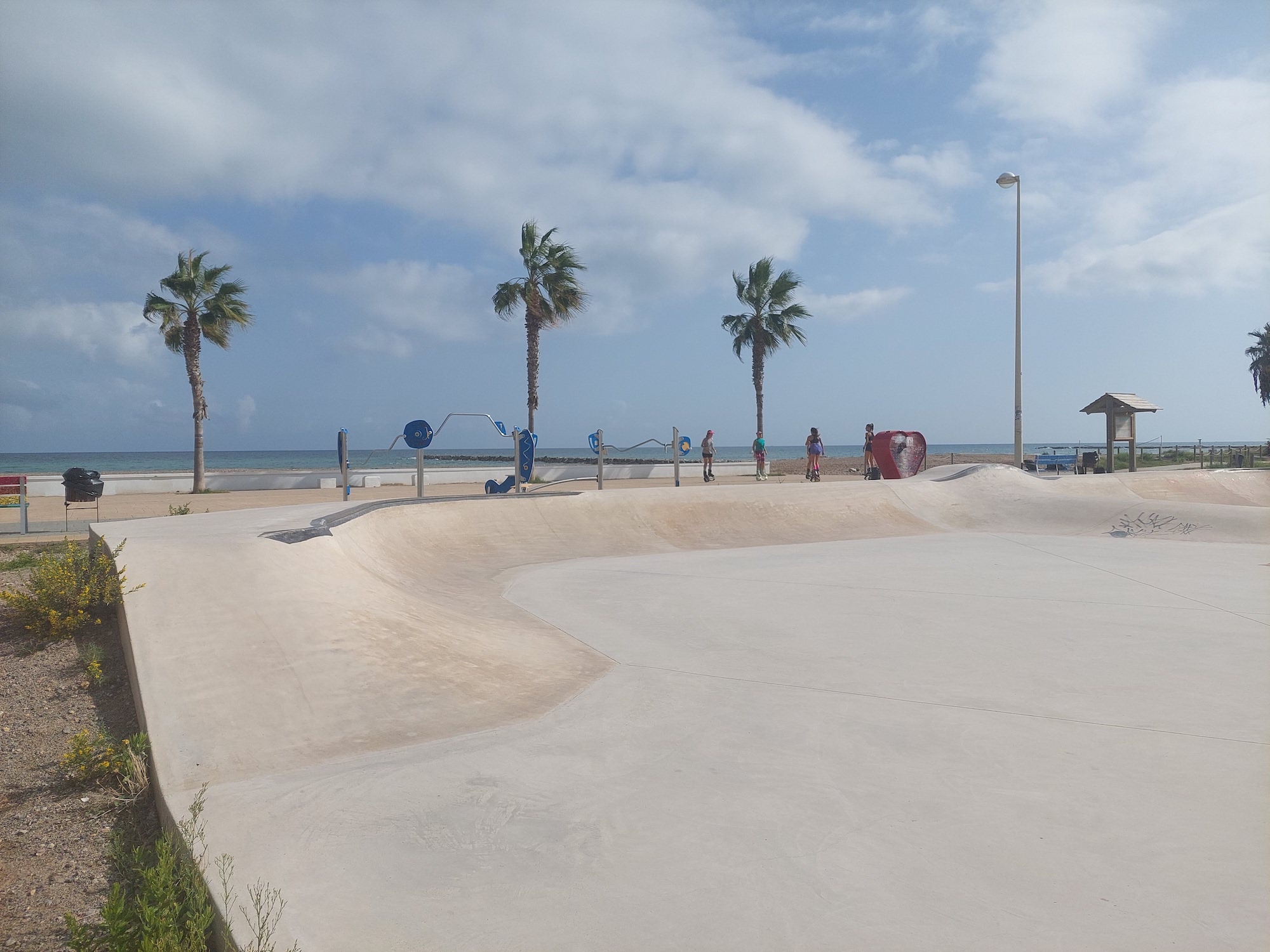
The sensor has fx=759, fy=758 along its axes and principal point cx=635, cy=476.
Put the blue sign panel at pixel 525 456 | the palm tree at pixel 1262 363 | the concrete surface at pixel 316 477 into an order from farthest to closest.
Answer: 1. the palm tree at pixel 1262 363
2. the concrete surface at pixel 316 477
3. the blue sign panel at pixel 525 456

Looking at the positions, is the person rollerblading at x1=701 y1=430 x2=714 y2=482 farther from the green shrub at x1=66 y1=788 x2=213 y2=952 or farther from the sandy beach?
the green shrub at x1=66 y1=788 x2=213 y2=952

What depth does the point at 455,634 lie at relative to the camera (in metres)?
5.72

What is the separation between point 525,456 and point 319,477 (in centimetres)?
1452

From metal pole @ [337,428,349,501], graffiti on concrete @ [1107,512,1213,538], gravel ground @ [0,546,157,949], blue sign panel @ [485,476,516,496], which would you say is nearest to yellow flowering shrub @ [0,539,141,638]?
gravel ground @ [0,546,157,949]

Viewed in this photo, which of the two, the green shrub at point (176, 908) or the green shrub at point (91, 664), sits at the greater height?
the green shrub at point (91, 664)

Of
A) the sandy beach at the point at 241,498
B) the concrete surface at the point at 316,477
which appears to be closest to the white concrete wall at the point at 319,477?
the concrete surface at the point at 316,477

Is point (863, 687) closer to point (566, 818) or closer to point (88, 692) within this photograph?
point (566, 818)

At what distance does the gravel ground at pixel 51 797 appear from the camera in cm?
271

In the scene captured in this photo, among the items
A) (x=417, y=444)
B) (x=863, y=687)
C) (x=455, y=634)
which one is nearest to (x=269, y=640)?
(x=455, y=634)

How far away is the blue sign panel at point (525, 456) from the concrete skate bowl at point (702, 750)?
558 centimetres

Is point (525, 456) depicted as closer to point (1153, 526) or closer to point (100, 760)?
point (100, 760)

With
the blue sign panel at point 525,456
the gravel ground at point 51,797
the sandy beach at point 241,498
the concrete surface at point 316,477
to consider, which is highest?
the blue sign panel at point 525,456

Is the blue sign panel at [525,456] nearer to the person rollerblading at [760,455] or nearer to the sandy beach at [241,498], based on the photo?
the sandy beach at [241,498]

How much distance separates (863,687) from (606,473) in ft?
82.6
